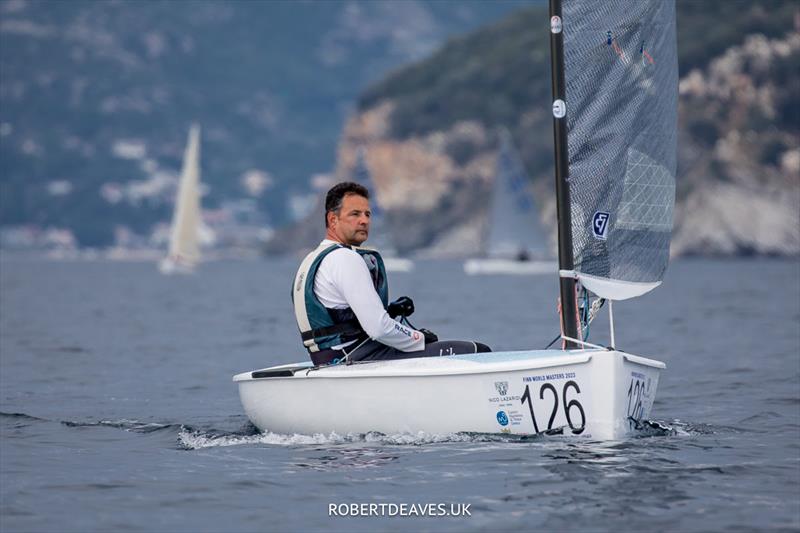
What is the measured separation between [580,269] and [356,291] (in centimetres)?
194

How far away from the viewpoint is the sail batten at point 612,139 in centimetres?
1129

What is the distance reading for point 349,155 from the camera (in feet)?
451

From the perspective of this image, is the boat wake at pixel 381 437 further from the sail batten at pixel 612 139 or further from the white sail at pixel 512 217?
the white sail at pixel 512 217

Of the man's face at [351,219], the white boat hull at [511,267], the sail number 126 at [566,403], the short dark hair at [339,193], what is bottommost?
the sail number 126 at [566,403]

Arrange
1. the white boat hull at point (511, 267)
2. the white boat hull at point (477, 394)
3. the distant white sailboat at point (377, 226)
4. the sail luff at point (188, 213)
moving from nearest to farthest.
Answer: the white boat hull at point (477, 394) < the distant white sailboat at point (377, 226) < the white boat hull at point (511, 267) < the sail luff at point (188, 213)

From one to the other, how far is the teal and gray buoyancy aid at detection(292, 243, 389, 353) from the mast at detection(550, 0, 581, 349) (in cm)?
149

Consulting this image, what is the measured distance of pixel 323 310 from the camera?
1103cm

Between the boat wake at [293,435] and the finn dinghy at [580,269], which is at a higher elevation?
the finn dinghy at [580,269]

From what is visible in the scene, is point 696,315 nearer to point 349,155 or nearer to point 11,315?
point 11,315

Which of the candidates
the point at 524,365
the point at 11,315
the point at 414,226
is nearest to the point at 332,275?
the point at 524,365

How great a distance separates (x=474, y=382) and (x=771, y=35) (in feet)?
353

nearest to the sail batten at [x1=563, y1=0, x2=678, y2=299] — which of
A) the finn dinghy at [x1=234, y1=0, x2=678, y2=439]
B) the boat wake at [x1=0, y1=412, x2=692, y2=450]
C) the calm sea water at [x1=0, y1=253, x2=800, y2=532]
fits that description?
the finn dinghy at [x1=234, y1=0, x2=678, y2=439]

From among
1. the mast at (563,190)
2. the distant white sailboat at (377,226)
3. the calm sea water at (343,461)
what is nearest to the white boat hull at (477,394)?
the calm sea water at (343,461)

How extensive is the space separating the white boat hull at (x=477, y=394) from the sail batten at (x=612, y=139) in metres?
0.95
